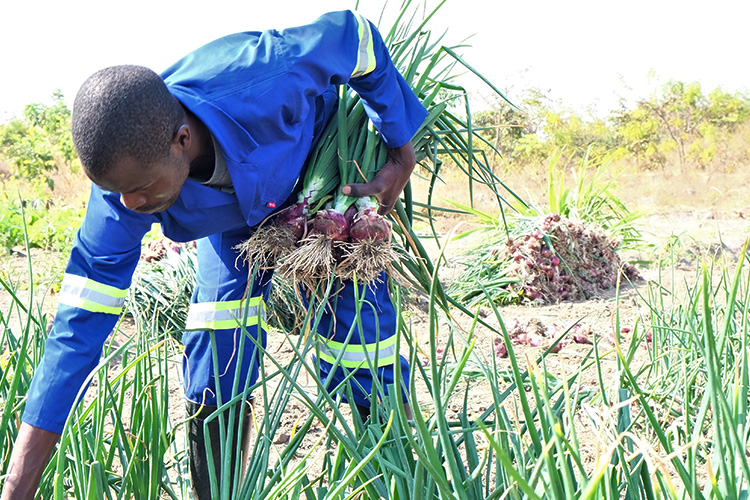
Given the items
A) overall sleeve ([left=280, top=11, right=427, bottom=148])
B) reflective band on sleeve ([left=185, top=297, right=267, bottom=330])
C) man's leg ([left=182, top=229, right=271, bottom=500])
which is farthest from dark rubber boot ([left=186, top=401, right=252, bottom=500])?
overall sleeve ([left=280, top=11, right=427, bottom=148])

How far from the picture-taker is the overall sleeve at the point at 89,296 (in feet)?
4.30

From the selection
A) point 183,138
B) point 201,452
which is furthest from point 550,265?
point 183,138

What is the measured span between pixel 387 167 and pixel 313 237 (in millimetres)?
313

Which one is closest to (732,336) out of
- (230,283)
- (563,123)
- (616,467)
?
(616,467)

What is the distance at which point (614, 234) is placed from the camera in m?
5.17

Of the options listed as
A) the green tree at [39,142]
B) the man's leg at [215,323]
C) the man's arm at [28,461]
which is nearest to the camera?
the man's arm at [28,461]

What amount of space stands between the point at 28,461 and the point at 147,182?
59cm

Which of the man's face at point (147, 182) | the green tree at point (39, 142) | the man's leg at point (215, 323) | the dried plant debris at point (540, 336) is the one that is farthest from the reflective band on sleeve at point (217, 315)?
the green tree at point (39, 142)

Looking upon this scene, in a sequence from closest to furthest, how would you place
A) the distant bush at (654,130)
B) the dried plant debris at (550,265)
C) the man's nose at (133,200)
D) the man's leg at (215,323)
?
the man's nose at (133,200) → the man's leg at (215,323) → the dried plant debris at (550,265) → the distant bush at (654,130)

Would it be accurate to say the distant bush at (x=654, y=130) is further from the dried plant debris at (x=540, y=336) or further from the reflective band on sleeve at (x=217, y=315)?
the reflective band on sleeve at (x=217, y=315)

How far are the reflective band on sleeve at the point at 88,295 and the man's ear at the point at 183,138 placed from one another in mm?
377

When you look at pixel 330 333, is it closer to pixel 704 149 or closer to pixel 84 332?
pixel 84 332

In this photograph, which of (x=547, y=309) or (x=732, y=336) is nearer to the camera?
(x=732, y=336)

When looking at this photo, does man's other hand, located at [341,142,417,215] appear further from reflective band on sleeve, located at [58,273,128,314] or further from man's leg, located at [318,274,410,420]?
reflective band on sleeve, located at [58,273,128,314]
